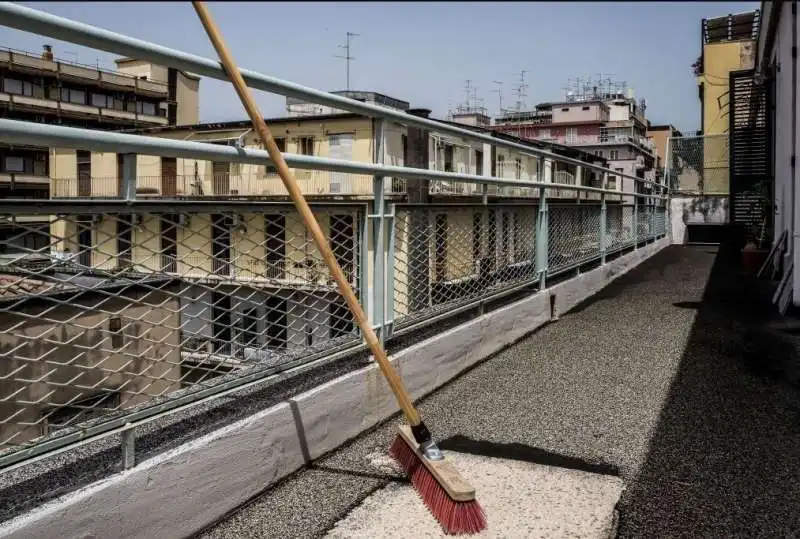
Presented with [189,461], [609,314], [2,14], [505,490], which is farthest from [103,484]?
[609,314]

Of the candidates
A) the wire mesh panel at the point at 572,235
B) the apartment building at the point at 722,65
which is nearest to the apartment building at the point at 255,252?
the wire mesh panel at the point at 572,235

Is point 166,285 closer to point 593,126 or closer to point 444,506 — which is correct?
point 444,506

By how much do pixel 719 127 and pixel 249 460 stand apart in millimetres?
19666

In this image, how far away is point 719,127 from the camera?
18.8 meters

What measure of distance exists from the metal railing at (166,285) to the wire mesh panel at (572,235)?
250 cm

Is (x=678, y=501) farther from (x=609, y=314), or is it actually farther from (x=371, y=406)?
(x=609, y=314)

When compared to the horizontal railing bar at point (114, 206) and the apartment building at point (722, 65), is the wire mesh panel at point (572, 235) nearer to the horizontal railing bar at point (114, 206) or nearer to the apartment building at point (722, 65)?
the horizontal railing bar at point (114, 206)

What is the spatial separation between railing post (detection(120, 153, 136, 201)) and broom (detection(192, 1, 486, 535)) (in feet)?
1.59

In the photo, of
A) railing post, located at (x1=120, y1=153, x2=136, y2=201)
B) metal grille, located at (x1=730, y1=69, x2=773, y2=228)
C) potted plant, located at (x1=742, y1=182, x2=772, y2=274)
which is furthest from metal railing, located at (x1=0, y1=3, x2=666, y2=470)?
metal grille, located at (x1=730, y1=69, x2=773, y2=228)

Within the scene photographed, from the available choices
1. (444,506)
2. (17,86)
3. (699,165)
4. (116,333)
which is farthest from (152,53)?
(699,165)

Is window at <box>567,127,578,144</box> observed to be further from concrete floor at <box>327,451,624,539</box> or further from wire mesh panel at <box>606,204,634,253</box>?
concrete floor at <box>327,451,624,539</box>

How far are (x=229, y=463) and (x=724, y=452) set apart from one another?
2038 mm

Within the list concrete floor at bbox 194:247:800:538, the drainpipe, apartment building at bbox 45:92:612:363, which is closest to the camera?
apartment building at bbox 45:92:612:363

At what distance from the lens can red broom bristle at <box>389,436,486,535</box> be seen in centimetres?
212
